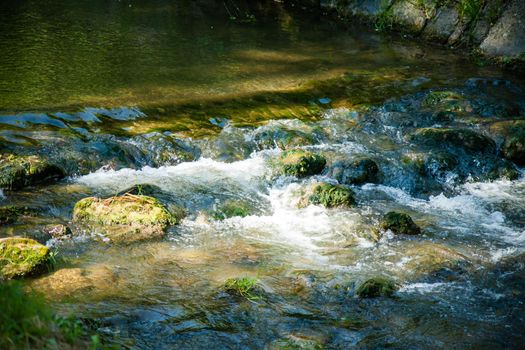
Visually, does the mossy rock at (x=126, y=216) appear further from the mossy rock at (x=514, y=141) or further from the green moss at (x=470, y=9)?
the green moss at (x=470, y=9)

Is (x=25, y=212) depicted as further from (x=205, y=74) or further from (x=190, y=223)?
(x=205, y=74)

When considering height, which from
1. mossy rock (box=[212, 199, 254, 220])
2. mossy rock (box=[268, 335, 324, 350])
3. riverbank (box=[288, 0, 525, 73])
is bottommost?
mossy rock (box=[212, 199, 254, 220])

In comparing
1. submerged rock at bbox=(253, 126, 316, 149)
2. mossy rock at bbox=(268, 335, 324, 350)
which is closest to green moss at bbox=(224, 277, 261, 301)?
mossy rock at bbox=(268, 335, 324, 350)

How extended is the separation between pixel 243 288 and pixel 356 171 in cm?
390

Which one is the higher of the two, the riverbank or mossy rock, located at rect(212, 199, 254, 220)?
the riverbank

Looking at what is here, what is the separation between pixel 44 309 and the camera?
3369 mm

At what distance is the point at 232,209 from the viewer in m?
7.82

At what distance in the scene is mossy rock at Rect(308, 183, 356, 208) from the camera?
314 inches

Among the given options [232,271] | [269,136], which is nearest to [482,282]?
[232,271]

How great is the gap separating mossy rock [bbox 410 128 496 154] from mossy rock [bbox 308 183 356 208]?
2.68 m

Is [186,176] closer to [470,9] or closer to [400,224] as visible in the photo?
[400,224]

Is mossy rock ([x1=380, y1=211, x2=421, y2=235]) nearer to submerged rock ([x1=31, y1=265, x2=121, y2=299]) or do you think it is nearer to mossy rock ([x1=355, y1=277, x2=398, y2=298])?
mossy rock ([x1=355, y1=277, x2=398, y2=298])

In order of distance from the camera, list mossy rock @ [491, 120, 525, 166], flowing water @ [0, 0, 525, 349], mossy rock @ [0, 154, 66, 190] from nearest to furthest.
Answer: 1. flowing water @ [0, 0, 525, 349]
2. mossy rock @ [0, 154, 66, 190]
3. mossy rock @ [491, 120, 525, 166]

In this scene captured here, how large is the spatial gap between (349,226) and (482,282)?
73.6 inches
